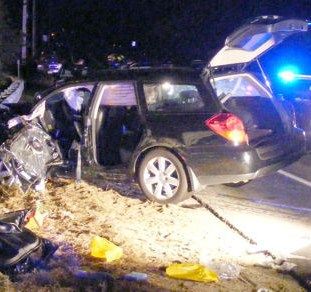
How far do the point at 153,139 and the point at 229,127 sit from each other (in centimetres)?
90

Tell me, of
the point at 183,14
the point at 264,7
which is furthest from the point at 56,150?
the point at 183,14

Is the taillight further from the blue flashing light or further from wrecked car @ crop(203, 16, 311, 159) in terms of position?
the blue flashing light

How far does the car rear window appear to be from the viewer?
656 centimetres

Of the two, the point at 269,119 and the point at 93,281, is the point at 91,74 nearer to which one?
the point at 269,119

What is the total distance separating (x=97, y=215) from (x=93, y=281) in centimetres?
208

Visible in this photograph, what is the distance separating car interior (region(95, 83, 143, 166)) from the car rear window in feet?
0.82

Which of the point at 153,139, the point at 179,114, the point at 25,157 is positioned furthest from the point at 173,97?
the point at 25,157

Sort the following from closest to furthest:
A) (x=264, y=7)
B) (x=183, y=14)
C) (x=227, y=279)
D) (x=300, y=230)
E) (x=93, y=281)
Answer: (x=93, y=281), (x=227, y=279), (x=300, y=230), (x=264, y=7), (x=183, y=14)

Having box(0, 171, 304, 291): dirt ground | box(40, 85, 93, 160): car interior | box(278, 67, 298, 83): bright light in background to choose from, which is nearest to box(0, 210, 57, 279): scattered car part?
box(0, 171, 304, 291): dirt ground

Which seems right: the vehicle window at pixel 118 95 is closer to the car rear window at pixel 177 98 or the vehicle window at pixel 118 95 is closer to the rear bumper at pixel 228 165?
the car rear window at pixel 177 98

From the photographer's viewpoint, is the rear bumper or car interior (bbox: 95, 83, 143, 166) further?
car interior (bbox: 95, 83, 143, 166)

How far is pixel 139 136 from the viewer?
22.9ft

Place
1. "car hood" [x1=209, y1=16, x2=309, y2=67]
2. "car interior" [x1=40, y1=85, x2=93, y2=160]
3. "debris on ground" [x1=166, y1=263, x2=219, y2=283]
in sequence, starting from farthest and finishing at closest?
"car interior" [x1=40, y1=85, x2=93, y2=160]
"car hood" [x1=209, y1=16, x2=309, y2=67]
"debris on ground" [x1=166, y1=263, x2=219, y2=283]

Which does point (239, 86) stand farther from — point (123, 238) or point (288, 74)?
point (123, 238)
